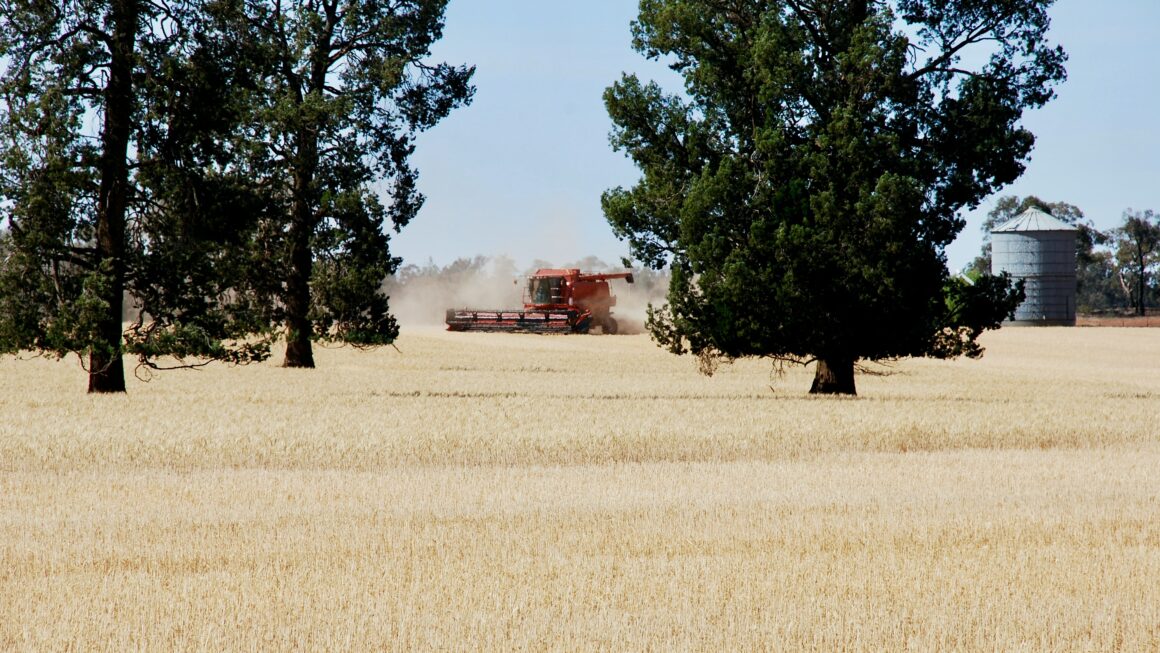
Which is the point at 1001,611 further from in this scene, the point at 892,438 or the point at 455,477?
the point at 892,438

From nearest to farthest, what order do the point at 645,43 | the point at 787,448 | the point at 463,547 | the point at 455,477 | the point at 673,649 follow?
1. the point at 673,649
2. the point at 463,547
3. the point at 455,477
4. the point at 787,448
5. the point at 645,43

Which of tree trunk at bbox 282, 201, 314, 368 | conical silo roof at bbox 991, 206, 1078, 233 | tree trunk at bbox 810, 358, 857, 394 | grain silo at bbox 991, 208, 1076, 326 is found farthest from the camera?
conical silo roof at bbox 991, 206, 1078, 233

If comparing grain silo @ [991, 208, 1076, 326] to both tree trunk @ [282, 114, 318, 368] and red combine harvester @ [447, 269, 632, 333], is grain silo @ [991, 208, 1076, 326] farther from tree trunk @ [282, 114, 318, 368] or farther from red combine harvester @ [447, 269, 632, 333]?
tree trunk @ [282, 114, 318, 368]

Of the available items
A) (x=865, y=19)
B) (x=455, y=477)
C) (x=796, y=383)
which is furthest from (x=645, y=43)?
(x=455, y=477)

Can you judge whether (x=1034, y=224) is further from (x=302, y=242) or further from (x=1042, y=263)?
(x=302, y=242)

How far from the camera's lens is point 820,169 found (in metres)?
24.7

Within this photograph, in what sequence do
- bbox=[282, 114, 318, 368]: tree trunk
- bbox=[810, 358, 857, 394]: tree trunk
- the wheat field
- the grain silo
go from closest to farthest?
the wheat field → bbox=[810, 358, 857, 394]: tree trunk → bbox=[282, 114, 318, 368]: tree trunk → the grain silo

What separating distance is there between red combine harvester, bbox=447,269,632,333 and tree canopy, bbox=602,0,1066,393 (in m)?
34.5

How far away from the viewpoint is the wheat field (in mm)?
7340

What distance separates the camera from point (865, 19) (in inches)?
1001

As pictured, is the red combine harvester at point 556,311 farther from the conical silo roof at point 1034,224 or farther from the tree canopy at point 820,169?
the conical silo roof at point 1034,224

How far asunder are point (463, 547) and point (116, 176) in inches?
671

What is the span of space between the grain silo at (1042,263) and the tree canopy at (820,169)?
212 ft

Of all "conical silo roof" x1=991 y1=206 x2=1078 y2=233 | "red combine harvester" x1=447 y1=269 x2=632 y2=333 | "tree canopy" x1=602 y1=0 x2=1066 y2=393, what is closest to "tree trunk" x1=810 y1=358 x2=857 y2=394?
"tree canopy" x1=602 y1=0 x2=1066 y2=393
